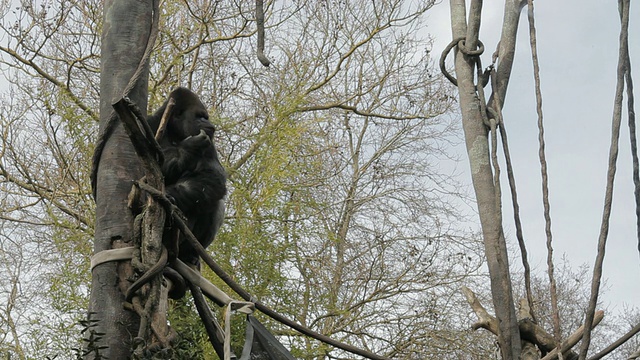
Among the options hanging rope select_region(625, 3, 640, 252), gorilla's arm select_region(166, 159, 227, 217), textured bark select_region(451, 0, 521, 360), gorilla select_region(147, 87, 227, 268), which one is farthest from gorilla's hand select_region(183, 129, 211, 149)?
hanging rope select_region(625, 3, 640, 252)

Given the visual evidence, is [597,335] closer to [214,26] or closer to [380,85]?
[380,85]

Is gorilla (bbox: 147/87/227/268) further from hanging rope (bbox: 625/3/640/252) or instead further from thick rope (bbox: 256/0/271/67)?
hanging rope (bbox: 625/3/640/252)

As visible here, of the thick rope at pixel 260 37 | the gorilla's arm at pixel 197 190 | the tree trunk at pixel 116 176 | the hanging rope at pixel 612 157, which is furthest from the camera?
the gorilla's arm at pixel 197 190

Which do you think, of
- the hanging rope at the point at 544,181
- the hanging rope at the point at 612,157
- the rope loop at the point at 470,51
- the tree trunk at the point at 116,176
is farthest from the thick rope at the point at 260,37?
the hanging rope at the point at 612,157

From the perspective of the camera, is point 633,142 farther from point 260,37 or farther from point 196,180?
point 196,180

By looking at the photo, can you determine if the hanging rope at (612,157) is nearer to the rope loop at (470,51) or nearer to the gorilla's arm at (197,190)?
the rope loop at (470,51)

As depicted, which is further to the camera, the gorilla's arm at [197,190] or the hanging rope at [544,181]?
the gorilla's arm at [197,190]

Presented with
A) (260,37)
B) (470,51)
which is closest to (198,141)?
(260,37)

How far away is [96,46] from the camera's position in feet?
25.6

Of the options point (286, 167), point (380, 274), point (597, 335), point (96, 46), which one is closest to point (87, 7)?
point (96, 46)

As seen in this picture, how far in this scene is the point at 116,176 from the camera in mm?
2145

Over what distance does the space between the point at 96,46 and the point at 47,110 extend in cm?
87

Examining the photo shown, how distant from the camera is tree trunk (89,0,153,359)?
1.96 m

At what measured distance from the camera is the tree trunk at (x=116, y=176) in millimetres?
1962
